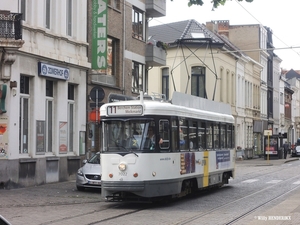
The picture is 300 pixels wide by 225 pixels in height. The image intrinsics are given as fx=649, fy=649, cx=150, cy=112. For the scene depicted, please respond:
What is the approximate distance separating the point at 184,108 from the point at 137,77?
1632 centimetres

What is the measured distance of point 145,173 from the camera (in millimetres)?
16703

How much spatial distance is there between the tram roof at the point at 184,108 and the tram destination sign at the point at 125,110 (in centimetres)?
6

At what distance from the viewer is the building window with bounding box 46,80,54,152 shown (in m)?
25.2

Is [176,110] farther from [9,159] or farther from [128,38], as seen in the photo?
[128,38]

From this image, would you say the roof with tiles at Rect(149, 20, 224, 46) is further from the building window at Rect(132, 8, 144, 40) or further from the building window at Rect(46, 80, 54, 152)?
the building window at Rect(46, 80, 54, 152)

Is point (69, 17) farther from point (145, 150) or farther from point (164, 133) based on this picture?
point (145, 150)

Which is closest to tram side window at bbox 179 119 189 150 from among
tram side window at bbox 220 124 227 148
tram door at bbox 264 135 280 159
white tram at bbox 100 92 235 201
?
white tram at bbox 100 92 235 201

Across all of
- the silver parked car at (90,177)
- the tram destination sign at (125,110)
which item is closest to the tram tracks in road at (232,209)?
the tram destination sign at (125,110)

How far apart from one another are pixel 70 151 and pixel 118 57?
6966 mm

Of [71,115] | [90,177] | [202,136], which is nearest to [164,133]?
[202,136]

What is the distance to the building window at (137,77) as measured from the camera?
34469mm

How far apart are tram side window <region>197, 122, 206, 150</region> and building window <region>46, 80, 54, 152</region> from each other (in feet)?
23.8

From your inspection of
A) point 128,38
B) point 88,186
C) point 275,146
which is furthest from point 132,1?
point 275,146

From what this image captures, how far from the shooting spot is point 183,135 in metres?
18.6
